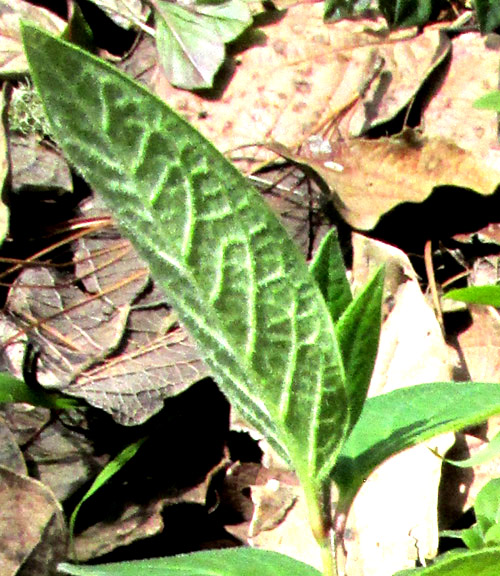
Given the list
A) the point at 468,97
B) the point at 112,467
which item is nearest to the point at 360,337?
the point at 112,467

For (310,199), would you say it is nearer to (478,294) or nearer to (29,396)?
(478,294)

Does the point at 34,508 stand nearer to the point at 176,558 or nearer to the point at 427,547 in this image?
the point at 176,558

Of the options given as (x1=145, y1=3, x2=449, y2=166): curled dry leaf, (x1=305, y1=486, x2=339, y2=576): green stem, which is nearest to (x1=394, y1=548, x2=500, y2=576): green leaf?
(x1=305, y1=486, x2=339, y2=576): green stem

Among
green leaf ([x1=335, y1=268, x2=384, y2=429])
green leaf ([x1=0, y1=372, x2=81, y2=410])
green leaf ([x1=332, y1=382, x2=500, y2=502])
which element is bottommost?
green leaf ([x1=0, y1=372, x2=81, y2=410])

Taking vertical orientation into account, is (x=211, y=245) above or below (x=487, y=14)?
below

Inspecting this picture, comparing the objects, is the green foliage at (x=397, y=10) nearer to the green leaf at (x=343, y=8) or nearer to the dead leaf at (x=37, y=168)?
the green leaf at (x=343, y=8)

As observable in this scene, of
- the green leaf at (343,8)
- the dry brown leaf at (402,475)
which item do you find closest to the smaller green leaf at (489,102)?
the dry brown leaf at (402,475)

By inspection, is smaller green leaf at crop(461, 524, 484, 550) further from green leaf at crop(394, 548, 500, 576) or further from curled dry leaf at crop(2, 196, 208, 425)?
curled dry leaf at crop(2, 196, 208, 425)
